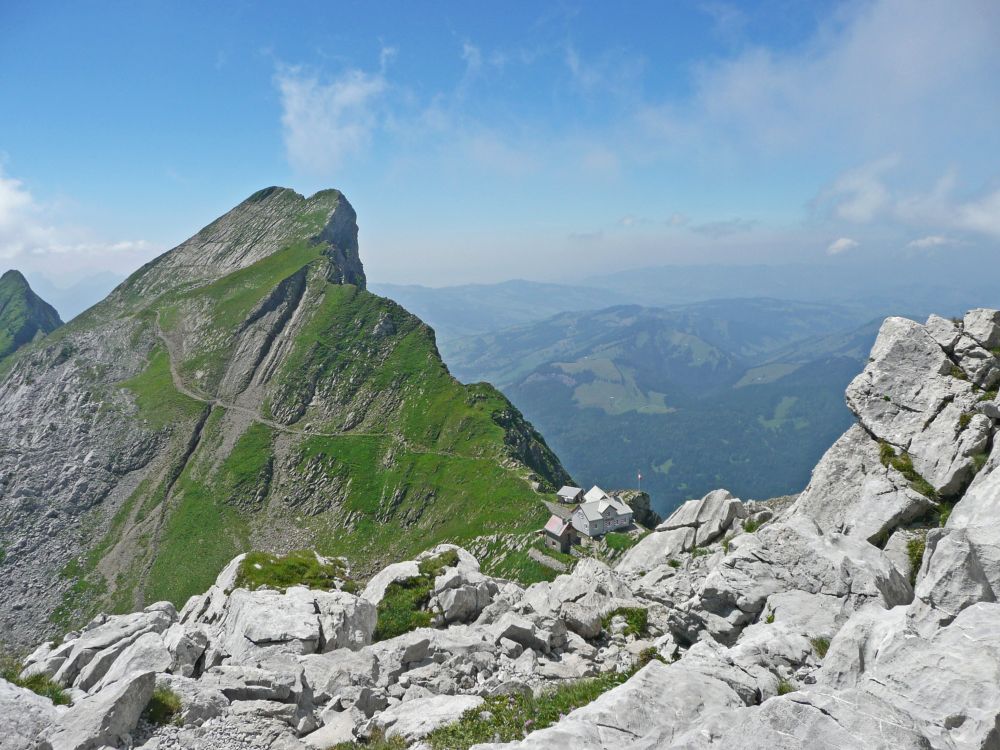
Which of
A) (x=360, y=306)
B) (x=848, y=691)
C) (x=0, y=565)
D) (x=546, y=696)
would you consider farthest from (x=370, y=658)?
(x=360, y=306)

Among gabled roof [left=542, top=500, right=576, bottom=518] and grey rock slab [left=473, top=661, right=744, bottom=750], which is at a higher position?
grey rock slab [left=473, top=661, right=744, bottom=750]

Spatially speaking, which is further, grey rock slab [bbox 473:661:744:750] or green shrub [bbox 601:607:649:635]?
green shrub [bbox 601:607:649:635]

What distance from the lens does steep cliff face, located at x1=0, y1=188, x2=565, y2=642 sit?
354ft

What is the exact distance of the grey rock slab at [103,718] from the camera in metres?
15.4

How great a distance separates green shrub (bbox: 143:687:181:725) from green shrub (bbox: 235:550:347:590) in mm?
20495

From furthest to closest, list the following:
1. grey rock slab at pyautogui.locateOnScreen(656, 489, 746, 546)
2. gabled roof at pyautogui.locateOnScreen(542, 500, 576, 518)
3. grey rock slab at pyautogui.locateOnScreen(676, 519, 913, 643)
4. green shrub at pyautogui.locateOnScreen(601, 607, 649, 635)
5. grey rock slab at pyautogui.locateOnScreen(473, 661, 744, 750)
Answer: gabled roof at pyautogui.locateOnScreen(542, 500, 576, 518), grey rock slab at pyautogui.locateOnScreen(656, 489, 746, 546), green shrub at pyautogui.locateOnScreen(601, 607, 649, 635), grey rock slab at pyautogui.locateOnScreen(676, 519, 913, 643), grey rock slab at pyautogui.locateOnScreen(473, 661, 744, 750)

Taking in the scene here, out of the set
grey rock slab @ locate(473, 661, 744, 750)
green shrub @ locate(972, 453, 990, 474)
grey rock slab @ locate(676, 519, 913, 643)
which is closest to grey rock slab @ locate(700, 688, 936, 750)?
grey rock slab @ locate(473, 661, 744, 750)

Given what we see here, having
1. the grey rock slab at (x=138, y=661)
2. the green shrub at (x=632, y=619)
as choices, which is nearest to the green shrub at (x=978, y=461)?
the green shrub at (x=632, y=619)

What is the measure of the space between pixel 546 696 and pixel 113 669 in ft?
62.0

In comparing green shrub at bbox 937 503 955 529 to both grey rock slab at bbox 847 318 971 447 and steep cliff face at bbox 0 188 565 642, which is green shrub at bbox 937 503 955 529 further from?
steep cliff face at bbox 0 188 565 642

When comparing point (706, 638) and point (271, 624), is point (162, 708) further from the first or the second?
point (706, 638)

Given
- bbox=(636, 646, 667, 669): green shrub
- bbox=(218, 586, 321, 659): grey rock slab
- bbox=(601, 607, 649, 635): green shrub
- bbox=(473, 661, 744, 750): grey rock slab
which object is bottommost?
bbox=(601, 607, 649, 635): green shrub

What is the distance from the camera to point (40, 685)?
21.5 metres

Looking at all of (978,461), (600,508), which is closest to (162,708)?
(978,461)
